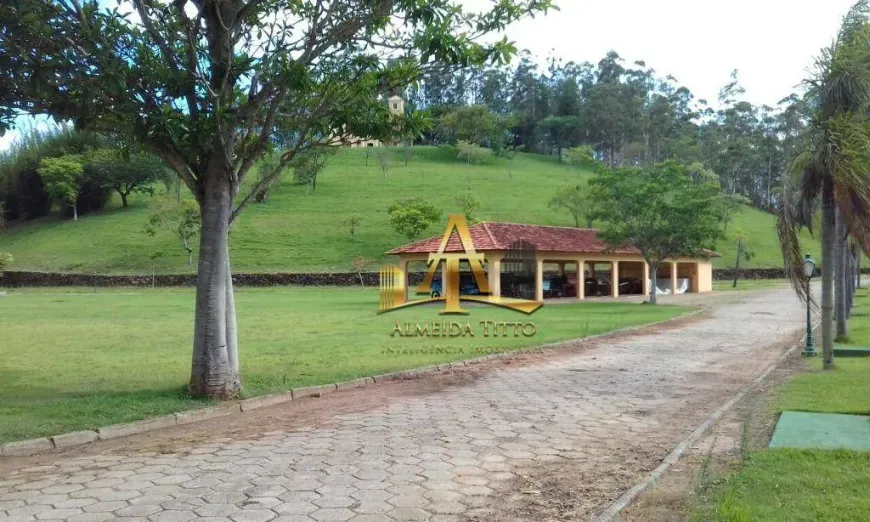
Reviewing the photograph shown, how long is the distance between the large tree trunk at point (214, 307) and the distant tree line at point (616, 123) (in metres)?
58.4

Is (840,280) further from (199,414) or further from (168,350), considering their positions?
(168,350)

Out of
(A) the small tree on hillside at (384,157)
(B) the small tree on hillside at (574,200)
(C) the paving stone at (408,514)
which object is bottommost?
(C) the paving stone at (408,514)

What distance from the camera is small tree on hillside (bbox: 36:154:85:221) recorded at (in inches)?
2461

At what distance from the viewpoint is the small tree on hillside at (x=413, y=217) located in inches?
1932

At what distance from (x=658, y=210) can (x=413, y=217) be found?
23775 mm

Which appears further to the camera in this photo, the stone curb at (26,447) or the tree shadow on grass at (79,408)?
the tree shadow on grass at (79,408)

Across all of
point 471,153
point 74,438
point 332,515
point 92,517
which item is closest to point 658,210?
point 74,438

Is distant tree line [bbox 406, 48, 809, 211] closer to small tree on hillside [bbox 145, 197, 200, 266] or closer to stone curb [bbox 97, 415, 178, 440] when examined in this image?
small tree on hillside [bbox 145, 197, 200, 266]

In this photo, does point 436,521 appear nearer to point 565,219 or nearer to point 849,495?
point 849,495

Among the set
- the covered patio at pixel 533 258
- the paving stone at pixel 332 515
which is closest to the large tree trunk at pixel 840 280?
the paving stone at pixel 332 515

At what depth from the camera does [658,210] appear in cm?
2798

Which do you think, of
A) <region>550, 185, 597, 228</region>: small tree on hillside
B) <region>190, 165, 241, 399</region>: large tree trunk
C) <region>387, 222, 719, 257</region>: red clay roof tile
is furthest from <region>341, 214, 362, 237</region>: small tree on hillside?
<region>190, 165, 241, 399</region>: large tree trunk

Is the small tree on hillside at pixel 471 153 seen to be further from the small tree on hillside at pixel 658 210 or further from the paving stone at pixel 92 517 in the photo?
the paving stone at pixel 92 517

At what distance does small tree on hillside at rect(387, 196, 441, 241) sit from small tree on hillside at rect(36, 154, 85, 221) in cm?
3295
